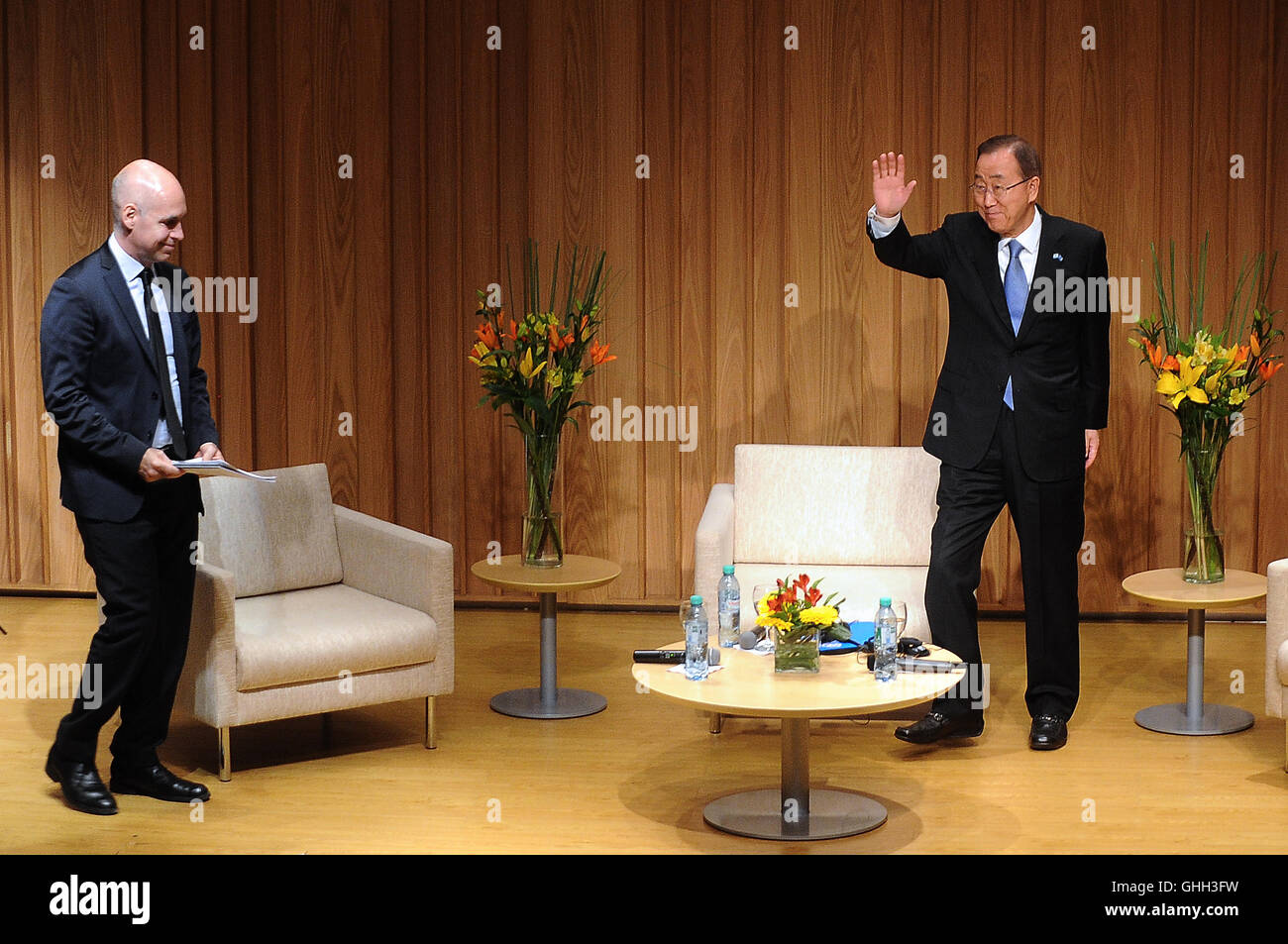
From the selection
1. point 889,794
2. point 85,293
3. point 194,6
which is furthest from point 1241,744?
point 194,6

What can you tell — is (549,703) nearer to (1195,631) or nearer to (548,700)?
(548,700)

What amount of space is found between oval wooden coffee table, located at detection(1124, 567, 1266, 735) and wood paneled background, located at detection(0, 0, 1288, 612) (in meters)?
1.35

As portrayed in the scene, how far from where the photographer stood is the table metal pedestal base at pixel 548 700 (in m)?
5.55

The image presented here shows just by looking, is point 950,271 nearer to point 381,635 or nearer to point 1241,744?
point 1241,744

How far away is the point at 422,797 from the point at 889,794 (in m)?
1.38

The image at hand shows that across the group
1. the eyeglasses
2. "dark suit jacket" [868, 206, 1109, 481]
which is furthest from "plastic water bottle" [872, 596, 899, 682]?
the eyeglasses

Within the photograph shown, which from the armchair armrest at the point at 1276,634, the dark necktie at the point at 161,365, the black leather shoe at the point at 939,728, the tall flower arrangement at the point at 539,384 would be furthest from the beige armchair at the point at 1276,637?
the dark necktie at the point at 161,365

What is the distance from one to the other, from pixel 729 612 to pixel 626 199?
277cm

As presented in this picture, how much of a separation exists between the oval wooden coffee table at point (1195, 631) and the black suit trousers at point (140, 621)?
3039 mm

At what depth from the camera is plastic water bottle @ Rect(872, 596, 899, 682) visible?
427 centimetres

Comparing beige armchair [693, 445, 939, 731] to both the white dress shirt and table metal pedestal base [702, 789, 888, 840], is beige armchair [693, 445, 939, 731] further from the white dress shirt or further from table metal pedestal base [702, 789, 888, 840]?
the white dress shirt

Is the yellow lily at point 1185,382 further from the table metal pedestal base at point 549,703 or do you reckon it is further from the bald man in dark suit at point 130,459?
the bald man in dark suit at point 130,459

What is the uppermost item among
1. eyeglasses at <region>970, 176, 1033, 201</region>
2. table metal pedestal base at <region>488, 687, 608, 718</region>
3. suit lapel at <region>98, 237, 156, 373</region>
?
eyeglasses at <region>970, 176, 1033, 201</region>

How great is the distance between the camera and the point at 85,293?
4.41 meters
